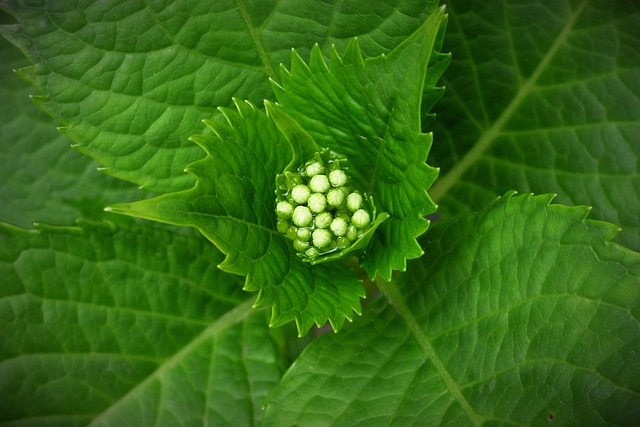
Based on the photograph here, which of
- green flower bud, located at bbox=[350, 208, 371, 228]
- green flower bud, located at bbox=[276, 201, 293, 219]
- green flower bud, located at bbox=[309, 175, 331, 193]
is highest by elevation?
green flower bud, located at bbox=[309, 175, 331, 193]

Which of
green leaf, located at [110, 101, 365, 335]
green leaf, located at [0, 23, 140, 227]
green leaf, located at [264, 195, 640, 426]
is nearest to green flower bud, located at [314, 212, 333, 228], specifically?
green leaf, located at [110, 101, 365, 335]

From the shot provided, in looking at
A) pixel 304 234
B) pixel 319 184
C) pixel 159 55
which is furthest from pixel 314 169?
pixel 159 55

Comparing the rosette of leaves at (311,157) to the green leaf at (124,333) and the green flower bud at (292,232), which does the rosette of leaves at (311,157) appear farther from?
the green leaf at (124,333)

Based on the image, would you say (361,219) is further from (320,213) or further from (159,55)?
(159,55)

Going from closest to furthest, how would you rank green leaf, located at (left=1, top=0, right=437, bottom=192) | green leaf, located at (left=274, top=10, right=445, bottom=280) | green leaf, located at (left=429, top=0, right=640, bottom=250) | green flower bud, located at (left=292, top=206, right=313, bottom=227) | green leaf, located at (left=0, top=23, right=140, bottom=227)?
green leaf, located at (left=274, top=10, right=445, bottom=280) → green flower bud, located at (left=292, top=206, right=313, bottom=227) → green leaf, located at (left=1, top=0, right=437, bottom=192) → green leaf, located at (left=429, top=0, right=640, bottom=250) → green leaf, located at (left=0, top=23, right=140, bottom=227)

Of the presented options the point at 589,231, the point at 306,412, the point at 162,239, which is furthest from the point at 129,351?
the point at 589,231

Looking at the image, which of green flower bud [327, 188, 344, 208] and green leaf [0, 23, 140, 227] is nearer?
green flower bud [327, 188, 344, 208]

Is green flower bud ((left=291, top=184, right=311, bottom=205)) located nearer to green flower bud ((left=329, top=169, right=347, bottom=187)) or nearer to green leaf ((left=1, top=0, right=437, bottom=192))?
green flower bud ((left=329, top=169, right=347, bottom=187))

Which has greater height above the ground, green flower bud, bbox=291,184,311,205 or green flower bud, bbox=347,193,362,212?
green flower bud, bbox=291,184,311,205
